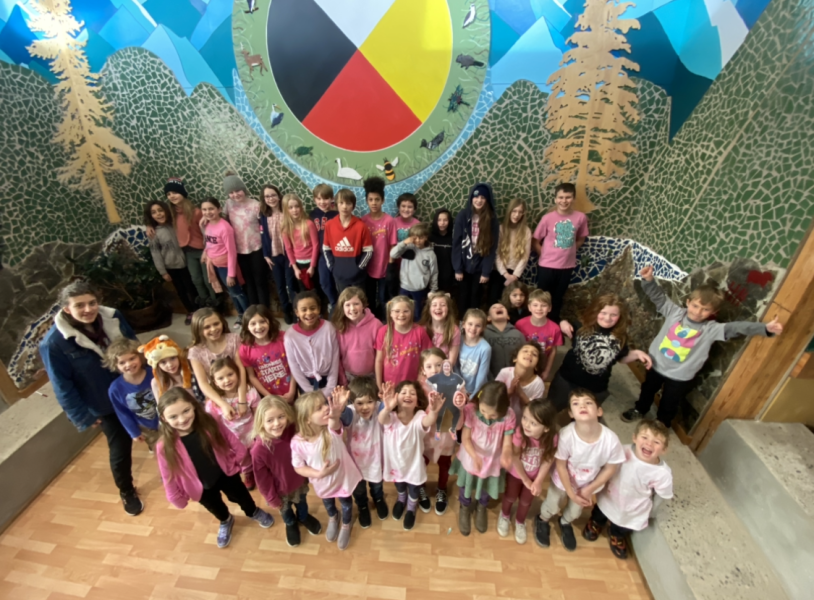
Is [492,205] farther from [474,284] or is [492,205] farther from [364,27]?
[364,27]

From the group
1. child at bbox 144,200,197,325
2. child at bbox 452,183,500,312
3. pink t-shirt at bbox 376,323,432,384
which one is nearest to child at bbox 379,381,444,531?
pink t-shirt at bbox 376,323,432,384

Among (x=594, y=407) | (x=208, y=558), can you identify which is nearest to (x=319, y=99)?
(x=594, y=407)

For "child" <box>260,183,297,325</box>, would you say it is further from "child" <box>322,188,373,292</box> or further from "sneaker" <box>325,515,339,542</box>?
"sneaker" <box>325,515,339,542</box>

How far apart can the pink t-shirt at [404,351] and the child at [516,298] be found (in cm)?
76

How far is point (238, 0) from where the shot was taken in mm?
3029

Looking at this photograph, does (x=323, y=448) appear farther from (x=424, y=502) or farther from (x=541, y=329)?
(x=541, y=329)

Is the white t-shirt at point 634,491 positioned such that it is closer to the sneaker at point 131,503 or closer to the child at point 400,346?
the child at point 400,346

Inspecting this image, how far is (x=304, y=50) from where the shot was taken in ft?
10.2

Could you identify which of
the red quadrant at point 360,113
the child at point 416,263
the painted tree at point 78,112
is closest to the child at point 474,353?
the child at point 416,263

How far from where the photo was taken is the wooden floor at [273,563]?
6.35ft

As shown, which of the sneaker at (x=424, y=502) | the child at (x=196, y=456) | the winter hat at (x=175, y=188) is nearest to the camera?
the child at (x=196, y=456)

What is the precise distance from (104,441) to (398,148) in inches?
136

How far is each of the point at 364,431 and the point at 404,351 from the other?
0.55 metres

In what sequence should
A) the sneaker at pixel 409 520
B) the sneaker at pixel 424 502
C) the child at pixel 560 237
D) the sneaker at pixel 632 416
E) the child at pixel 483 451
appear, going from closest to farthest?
the child at pixel 483 451 < the sneaker at pixel 409 520 < the sneaker at pixel 424 502 < the sneaker at pixel 632 416 < the child at pixel 560 237
